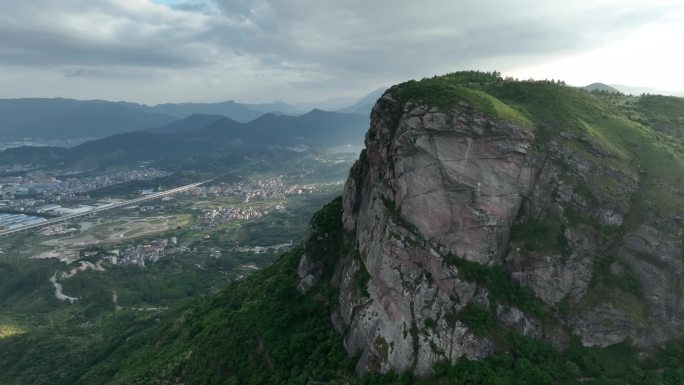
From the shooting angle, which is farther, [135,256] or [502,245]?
[135,256]

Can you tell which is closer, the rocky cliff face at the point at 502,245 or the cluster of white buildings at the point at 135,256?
the rocky cliff face at the point at 502,245

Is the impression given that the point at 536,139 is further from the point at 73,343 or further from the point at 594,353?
the point at 73,343

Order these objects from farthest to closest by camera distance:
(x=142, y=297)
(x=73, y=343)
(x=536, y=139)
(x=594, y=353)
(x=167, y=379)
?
(x=142, y=297)
(x=73, y=343)
(x=167, y=379)
(x=536, y=139)
(x=594, y=353)

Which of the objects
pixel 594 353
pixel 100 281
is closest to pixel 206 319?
pixel 594 353

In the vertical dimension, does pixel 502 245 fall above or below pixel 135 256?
above

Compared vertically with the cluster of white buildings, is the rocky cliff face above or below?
above

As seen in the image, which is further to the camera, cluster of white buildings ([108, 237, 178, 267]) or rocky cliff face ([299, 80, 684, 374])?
cluster of white buildings ([108, 237, 178, 267])

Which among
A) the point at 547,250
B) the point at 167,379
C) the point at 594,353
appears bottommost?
the point at 167,379

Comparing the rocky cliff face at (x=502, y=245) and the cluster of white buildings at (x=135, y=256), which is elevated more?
the rocky cliff face at (x=502, y=245)
